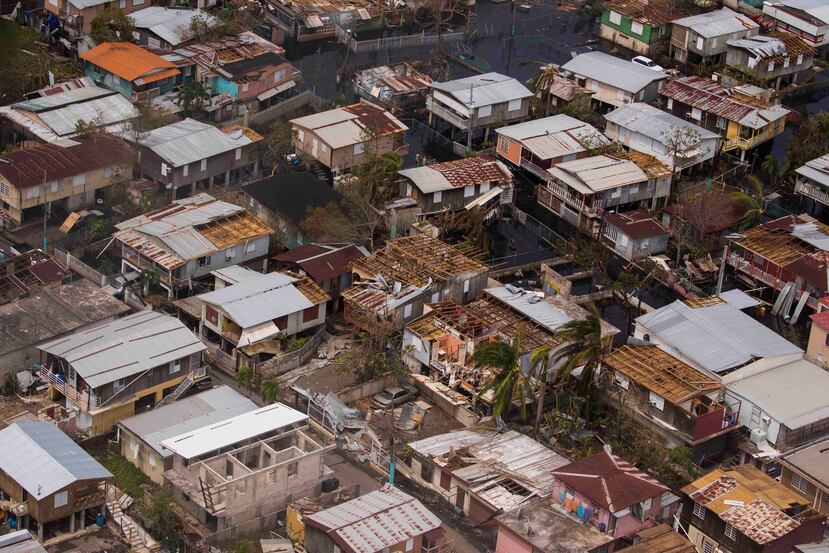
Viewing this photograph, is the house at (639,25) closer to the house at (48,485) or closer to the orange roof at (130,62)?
the orange roof at (130,62)

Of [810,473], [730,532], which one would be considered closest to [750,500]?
[730,532]

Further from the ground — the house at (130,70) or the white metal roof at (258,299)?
the house at (130,70)

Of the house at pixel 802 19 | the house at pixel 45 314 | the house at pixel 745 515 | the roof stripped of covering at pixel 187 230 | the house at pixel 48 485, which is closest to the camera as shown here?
the house at pixel 48 485

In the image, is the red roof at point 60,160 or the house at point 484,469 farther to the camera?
the red roof at point 60,160

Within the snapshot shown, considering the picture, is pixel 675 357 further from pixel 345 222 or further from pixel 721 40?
pixel 721 40

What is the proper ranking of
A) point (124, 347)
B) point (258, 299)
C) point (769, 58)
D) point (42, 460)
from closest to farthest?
point (42, 460) < point (124, 347) < point (258, 299) < point (769, 58)

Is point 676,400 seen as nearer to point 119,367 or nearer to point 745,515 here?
point 745,515

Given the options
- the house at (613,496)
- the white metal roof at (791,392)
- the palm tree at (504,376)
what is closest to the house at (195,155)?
the palm tree at (504,376)
